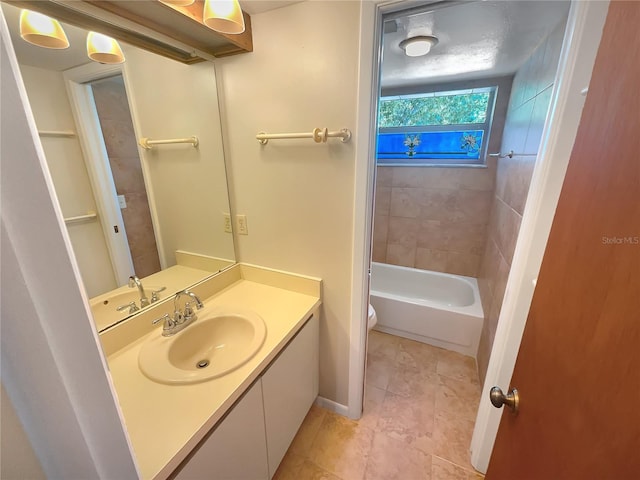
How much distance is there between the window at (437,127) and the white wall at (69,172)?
2256 mm

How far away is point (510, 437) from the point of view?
74 cm

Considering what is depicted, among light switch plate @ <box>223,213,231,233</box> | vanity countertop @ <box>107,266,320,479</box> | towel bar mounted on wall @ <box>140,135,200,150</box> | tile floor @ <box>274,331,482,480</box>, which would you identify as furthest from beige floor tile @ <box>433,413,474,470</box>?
towel bar mounted on wall @ <box>140,135,200,150</box>

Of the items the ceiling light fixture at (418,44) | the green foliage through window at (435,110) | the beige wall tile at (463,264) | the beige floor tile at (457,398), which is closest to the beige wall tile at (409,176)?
the green foliage through window at (435,110)

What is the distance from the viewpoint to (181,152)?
137 cm

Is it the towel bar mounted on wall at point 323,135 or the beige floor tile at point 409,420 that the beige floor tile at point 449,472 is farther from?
the towel bar mounted on wall at point 323,135

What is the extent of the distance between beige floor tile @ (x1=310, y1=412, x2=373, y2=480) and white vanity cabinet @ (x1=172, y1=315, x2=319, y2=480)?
8.7 inches

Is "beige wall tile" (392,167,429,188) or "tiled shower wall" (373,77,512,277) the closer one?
"tiled shower wall" (373,77,512,277)

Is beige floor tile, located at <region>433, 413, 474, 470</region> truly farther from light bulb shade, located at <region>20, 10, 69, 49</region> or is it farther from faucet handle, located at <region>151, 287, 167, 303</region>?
light bulb shade, located at <region>20, 10, 69, 49</region>

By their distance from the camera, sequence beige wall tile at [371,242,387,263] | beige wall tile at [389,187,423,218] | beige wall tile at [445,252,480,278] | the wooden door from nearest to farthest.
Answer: the wooden door < beige wall tile at [445,252,480,278] < beige wall tile at [389,187,423,218] < beige wall tile at [371,242,387,263]

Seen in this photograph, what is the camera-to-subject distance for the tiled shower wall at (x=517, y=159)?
4.29 ft

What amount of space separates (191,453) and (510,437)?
0.90 m

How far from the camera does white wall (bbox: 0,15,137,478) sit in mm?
249

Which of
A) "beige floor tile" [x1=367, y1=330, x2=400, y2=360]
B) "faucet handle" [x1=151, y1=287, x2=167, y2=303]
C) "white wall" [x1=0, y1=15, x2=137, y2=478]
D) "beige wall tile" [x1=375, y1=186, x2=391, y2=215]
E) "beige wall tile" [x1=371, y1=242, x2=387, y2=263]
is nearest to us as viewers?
"white wall" [x1=0, y1=15, x2=137, y2=478]

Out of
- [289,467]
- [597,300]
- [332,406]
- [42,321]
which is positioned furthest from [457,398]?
[42,321]
